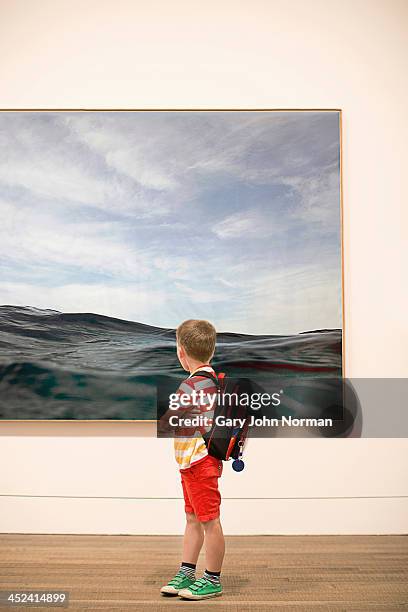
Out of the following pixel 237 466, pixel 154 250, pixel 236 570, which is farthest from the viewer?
pixel 154 250

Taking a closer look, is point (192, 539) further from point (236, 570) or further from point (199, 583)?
point (236, 570)

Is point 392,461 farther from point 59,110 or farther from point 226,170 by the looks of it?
point 59,110

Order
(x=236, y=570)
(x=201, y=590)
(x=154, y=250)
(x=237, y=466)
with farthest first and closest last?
1. (x=154, y=250)
2. (x=236, y=570)
3. (x=237, y=466)
4. (x=201, y=590)

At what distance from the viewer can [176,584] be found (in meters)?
2.67

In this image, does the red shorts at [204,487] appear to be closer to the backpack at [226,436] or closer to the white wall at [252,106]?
the backpack at [226,436]

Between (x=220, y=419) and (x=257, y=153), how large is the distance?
1756 mm

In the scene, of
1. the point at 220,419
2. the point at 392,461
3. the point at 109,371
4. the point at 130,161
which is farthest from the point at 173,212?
the point at 392,461

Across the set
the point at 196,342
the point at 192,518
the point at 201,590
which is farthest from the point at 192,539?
the point at 196,342

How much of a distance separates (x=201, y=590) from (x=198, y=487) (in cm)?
38

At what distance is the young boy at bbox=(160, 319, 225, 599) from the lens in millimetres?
2654

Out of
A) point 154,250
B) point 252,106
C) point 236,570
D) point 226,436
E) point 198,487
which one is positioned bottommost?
point 236,570

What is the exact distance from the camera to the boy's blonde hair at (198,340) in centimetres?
281

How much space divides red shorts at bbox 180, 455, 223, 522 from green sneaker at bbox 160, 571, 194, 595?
0.24 meters

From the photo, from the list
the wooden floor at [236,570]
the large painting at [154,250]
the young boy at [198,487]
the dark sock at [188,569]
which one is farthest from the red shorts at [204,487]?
the large painting at [154,250]
